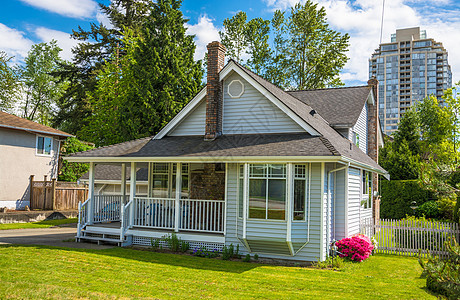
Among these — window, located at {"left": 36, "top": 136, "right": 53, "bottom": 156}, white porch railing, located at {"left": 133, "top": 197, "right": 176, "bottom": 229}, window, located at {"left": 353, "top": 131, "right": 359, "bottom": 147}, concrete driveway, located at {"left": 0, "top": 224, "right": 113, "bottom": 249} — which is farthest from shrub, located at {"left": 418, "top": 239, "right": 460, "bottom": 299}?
window, located at {"left": 36, "top": 136, "right": 53, "bottom": 156}

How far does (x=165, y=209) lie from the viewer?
46.1 feet

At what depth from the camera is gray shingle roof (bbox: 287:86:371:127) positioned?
18041mm

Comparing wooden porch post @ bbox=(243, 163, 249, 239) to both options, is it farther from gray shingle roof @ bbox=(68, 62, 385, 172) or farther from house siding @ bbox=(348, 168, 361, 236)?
house siding @ bbox=(348, 168, 361, 236)

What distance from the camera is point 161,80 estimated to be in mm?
24906

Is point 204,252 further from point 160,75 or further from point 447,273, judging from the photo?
point 160,75

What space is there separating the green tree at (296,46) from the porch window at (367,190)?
61.6 ft

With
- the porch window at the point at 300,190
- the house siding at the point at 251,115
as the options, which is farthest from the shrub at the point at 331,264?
the house siding at the point at 251,115

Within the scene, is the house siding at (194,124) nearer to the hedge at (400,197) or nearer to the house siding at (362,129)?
the house siding at (362,129)

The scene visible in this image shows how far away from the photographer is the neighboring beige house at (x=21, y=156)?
2405 cm

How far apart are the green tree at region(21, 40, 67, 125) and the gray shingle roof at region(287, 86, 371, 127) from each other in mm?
36121

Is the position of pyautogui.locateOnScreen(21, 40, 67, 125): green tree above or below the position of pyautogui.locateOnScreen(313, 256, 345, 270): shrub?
above

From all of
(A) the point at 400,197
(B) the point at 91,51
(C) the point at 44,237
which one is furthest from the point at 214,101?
(B) the point at 91,51

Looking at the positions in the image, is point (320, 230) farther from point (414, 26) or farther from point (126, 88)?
point (414, 26)

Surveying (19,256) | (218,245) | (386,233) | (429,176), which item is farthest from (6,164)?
(429,176)
